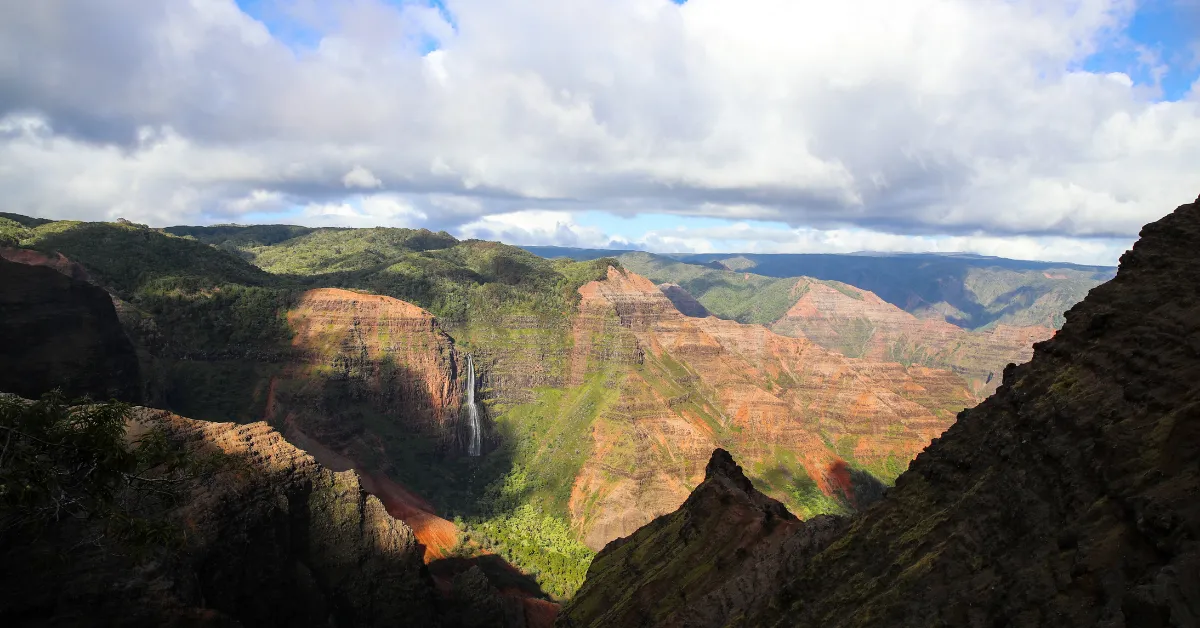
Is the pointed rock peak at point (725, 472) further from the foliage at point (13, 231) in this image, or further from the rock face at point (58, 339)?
the foliage at point (13, 231)

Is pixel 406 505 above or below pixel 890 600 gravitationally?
below

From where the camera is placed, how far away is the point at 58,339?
5456 centimetres

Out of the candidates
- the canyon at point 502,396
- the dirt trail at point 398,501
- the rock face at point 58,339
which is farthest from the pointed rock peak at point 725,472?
the rock face at point 58,339

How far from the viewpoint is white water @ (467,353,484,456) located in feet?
400

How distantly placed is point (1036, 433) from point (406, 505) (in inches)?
3176

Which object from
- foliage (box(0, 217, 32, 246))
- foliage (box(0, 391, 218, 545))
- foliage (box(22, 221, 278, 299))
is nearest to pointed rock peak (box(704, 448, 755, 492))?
foliage (box(0, 391, 218, 545))

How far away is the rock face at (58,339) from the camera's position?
166 feet

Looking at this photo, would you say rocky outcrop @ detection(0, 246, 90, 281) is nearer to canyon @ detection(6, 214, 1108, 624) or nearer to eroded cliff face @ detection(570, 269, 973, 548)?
canyon @ detection(6, 214, 1108, 624)

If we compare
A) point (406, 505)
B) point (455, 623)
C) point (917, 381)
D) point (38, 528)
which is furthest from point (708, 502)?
point (917, 381)

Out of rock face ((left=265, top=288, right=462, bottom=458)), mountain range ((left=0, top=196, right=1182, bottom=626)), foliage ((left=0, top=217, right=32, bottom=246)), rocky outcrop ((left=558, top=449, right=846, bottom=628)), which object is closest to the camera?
rocky outcrop ((left=558, top=449, right=846, bottom=628))

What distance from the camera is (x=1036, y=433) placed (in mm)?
15523

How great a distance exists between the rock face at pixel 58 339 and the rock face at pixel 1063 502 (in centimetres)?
5636

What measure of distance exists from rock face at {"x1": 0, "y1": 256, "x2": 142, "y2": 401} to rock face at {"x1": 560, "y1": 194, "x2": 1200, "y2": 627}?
56.4 metres

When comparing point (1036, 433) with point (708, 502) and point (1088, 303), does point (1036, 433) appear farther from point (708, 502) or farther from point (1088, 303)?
point (708, 502)
